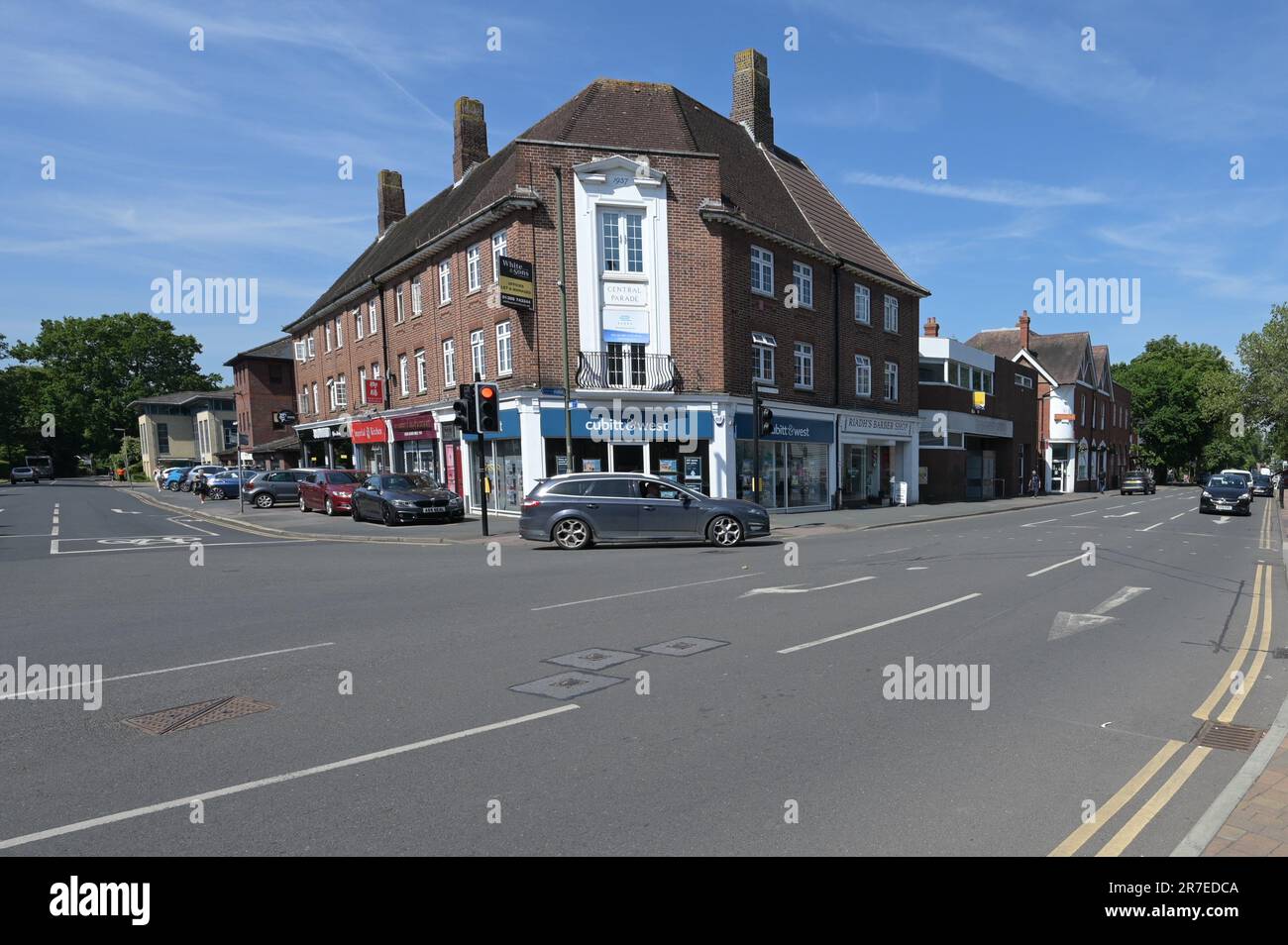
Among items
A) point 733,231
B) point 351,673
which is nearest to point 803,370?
point 733,231

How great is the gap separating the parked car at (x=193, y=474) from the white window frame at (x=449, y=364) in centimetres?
2030

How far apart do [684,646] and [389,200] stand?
40.9 meters

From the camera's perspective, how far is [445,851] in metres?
3.40

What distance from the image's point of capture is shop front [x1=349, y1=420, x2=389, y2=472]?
33219 mm

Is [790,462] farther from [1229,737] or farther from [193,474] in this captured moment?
[193,474]

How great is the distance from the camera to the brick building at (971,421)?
116 feet

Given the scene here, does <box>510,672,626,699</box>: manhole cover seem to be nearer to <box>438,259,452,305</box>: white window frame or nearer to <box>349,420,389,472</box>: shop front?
<box>438,259,452,305</box>: white window frame

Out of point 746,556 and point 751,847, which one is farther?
point 746,556

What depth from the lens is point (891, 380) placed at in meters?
33.1

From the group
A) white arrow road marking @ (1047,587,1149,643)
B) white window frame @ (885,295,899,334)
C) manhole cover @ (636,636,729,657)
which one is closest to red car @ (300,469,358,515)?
manhole cover @ (636,636,729,657)

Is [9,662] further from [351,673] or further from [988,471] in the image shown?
[988,471]

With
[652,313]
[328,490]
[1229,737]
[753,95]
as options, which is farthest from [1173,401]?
[1229,737]

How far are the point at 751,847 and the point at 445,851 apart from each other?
1.43 meters

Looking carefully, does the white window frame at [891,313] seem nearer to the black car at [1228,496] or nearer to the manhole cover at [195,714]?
the black car at [1228,496]
